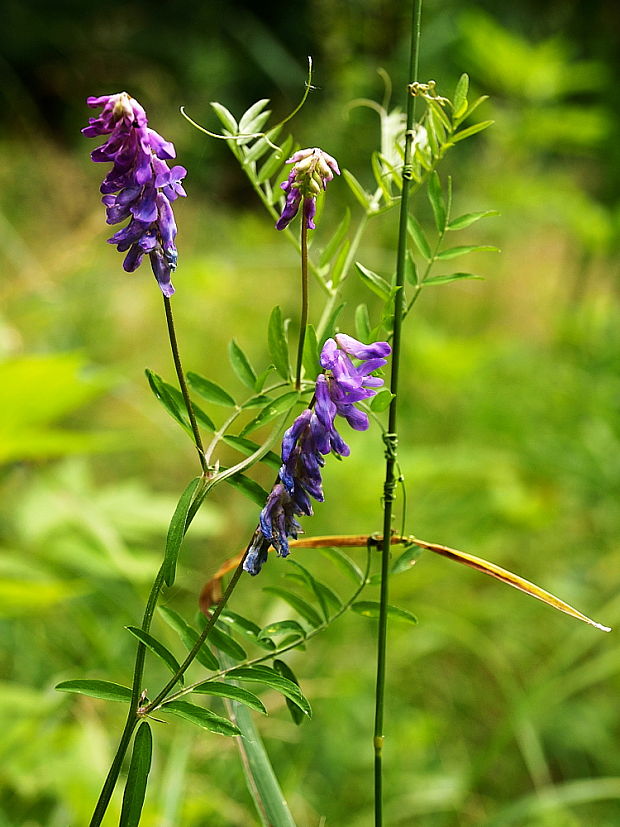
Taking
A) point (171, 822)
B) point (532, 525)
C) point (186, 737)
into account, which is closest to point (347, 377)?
point (171, 822)

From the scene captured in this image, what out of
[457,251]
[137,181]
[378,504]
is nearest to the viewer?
[137,181]

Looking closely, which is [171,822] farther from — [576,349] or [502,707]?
[576,349]

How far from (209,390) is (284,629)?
4.9 inches

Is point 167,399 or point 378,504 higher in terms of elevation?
point 378,504

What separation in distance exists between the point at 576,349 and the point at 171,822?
58.0 inches

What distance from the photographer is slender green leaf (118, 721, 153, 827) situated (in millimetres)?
352

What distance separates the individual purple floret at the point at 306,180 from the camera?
A: 33cm

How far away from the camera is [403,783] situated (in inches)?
43.1

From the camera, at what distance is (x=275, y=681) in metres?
0.37

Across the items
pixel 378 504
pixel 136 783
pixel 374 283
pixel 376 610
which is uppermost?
pixel 378 504

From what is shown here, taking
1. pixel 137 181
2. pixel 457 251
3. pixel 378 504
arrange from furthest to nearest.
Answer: pixel 378 504 → pixel 457 251 → pixel 137 181

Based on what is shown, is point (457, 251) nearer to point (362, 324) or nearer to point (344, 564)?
point (362, 324)

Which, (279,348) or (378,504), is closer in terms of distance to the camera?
(279,348)

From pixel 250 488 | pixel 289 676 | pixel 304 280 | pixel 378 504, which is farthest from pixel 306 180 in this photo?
pixel 378 504
